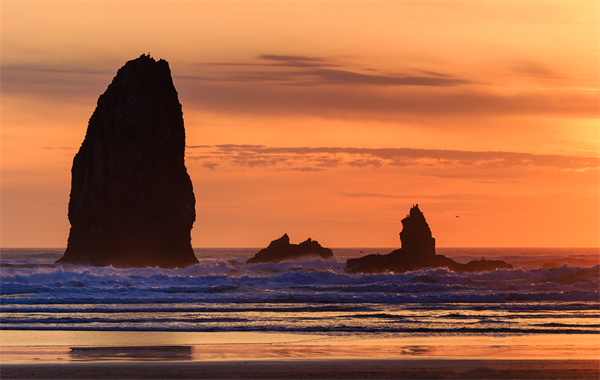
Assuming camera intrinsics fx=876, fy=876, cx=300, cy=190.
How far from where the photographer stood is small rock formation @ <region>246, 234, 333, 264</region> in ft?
319

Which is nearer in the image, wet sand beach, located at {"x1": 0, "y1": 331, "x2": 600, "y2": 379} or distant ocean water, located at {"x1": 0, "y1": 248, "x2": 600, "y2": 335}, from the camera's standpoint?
wet sand beach, located at {"x1": 0, "y1": 331, "x2": 600, "y2": 379}

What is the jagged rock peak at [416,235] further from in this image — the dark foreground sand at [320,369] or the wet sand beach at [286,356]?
the dark foreground sand at [320,369]

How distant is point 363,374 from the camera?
19469 mm

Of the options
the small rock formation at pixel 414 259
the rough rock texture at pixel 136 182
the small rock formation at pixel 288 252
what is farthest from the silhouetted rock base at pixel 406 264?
the small rock formation at pixel 288 252

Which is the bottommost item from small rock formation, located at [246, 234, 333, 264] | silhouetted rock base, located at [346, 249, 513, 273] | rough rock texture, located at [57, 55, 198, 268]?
silhouetted rock base, located at [346, 249, 513, 273]

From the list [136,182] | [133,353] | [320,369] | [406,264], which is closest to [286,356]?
[320,369]

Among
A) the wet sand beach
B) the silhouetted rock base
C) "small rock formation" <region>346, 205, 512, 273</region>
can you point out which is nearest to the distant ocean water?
the wet sand beach

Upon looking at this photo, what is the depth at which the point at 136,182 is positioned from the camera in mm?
80000

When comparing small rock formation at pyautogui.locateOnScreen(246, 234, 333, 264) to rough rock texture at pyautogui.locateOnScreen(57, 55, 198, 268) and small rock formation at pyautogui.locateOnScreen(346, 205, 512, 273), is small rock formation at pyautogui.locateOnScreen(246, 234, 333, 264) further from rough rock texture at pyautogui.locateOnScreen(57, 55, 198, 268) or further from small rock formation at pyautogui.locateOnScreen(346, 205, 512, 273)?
small rock formation at pyautogui.locateOnScreen(346, 205, 512, 273)

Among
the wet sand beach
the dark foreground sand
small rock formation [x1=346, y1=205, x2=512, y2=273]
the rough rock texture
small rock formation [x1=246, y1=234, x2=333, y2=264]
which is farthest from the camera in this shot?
small rock formation [x1=246, y1=234, x2=333, y2=264]

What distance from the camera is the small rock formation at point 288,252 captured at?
97.2 meters

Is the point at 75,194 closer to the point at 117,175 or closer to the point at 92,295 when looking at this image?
the point at 117,175

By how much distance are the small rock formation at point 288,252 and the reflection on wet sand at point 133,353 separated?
7245 centimetres

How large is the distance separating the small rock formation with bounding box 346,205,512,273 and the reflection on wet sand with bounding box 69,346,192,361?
46.9 metres
